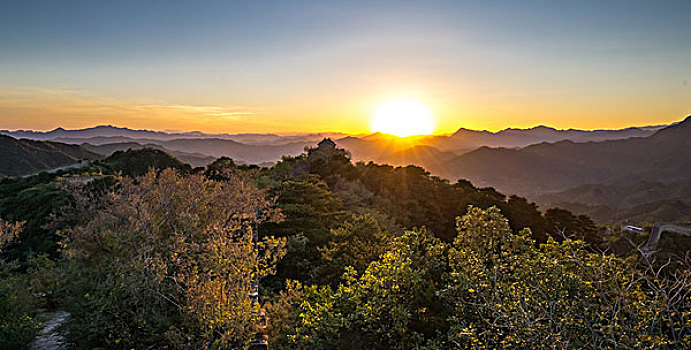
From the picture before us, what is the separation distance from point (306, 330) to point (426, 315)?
174 cm

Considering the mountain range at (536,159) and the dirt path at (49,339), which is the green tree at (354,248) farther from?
the mountain range at (536,159)

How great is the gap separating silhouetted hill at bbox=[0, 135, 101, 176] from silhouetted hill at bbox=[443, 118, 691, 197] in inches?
3982

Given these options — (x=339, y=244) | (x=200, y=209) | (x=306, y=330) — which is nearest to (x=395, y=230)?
(x=339, y=244)

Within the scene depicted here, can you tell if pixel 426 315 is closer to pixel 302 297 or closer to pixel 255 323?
pixel 302 297

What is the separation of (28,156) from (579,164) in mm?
154196

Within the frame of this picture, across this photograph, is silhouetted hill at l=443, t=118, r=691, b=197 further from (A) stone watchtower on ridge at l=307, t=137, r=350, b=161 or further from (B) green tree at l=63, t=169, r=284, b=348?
(B) green tree at l=63, t=169, r=284, b=348

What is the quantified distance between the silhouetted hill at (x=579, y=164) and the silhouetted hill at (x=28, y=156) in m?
101

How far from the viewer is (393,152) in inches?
5157

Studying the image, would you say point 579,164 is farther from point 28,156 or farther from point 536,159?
point 28,156

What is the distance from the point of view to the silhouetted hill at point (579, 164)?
113 metres

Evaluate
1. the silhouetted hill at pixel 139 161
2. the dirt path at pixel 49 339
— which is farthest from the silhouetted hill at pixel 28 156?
the dirt path at pixel 49 339

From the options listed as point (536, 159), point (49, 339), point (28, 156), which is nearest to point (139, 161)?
point (28, 156)

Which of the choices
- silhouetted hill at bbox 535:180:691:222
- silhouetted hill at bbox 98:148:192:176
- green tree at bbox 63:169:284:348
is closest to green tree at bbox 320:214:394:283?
green tree at bbox 63:169:284:348

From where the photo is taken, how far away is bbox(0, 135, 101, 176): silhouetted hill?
201 ft
